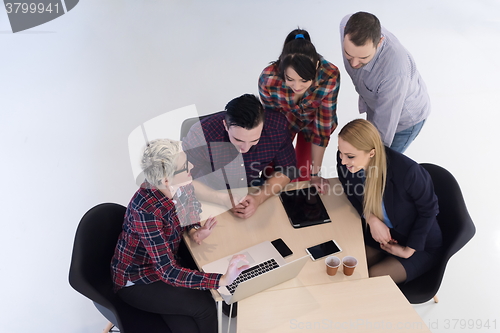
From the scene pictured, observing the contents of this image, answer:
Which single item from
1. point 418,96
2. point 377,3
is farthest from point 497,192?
point 377,3

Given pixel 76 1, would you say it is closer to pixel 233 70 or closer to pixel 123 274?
pixel 233 70

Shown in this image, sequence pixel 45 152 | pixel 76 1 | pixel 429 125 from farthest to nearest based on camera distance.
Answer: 1. pixel 76 1
2. pixel 429 125
3. pixel 45 152

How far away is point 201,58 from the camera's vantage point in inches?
173

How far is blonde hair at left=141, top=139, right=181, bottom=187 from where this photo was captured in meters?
1.61

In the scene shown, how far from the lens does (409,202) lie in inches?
76.9

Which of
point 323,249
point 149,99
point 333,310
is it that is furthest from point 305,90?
point 149,99

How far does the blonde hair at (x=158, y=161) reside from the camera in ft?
5.29

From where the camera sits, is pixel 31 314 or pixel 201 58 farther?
pixel 201 58

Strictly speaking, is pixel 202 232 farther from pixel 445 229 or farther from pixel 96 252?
pixel 445 229

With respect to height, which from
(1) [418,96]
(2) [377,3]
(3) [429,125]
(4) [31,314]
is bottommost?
(4) [31,314]

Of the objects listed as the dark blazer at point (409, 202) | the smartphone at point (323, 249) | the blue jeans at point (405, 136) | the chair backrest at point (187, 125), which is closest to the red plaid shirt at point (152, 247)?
the smartphone at point (323, 249)

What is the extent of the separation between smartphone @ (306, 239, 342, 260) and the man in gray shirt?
0.77 meters

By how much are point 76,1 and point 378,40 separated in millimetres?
4537

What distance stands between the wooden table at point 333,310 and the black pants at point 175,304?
0.32 metres
